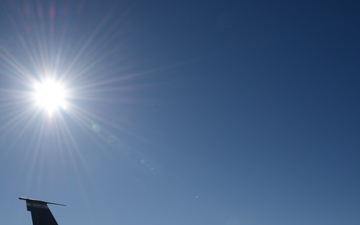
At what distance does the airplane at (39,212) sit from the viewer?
80.5 feet

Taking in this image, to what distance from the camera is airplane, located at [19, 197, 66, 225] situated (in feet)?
80.5

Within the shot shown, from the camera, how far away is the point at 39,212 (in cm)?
2492

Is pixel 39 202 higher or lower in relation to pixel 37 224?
higher

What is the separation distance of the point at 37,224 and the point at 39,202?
1965 mm

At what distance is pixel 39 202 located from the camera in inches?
1000

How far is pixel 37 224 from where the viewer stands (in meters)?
24.4
